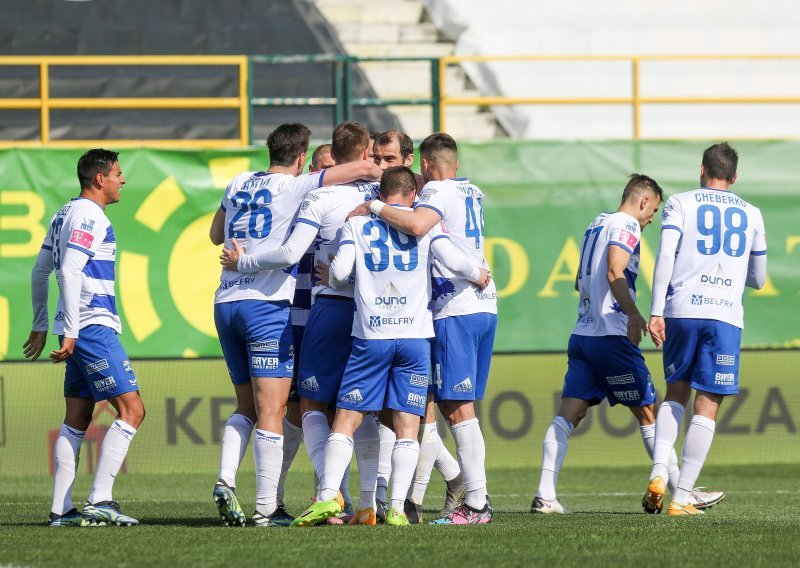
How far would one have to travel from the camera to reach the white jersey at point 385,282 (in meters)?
7.34

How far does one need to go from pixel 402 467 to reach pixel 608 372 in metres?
1.87

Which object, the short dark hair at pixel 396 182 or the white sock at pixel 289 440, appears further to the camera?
the white sock at pixel 289 440

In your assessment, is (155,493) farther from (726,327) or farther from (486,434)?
(726,327)

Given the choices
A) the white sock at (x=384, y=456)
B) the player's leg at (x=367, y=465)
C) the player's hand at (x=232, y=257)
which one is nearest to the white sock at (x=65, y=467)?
the player's hand at (x=232, y=257)

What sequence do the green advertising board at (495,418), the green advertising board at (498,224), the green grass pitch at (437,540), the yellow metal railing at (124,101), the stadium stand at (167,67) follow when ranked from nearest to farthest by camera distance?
the green grass pitch at (437,540)
the green advertising board at (495,418)
the green advertising board at (498,224)
the yellow metal railing at (124,101)
the stadium stand at (167,67)

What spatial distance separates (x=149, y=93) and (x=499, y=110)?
4.52m

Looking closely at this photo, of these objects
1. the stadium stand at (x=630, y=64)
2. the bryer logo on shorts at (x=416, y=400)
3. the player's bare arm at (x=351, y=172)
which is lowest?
the bryer logo on shorts at (x=416, y=400)

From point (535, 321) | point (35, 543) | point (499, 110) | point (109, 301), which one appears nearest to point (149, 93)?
point (499, 110)

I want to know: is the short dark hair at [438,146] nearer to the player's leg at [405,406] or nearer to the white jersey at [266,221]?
the white jersey at [266,221]

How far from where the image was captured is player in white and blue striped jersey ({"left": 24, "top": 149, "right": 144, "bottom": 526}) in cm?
757

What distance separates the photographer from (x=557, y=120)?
1819cm

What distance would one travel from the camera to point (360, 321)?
7.36 metres

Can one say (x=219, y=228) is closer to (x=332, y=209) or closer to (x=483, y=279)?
(x=332, y=209)

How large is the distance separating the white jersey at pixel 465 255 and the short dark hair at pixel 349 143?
42 cm
